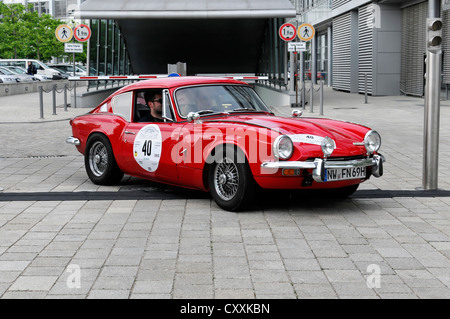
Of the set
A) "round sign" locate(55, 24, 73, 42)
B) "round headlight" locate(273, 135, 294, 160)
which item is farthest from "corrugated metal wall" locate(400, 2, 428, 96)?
"round headlight" locate(273, 135, 294, 160)

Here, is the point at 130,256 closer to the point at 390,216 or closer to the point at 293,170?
the point at 293,170

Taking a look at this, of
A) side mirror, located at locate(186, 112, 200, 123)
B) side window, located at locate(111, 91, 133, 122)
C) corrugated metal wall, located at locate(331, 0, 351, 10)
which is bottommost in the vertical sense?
side mirror, located at locate(186, 112, 200, 123)

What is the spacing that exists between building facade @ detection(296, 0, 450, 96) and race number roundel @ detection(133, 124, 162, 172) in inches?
696

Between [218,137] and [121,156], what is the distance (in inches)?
66.5

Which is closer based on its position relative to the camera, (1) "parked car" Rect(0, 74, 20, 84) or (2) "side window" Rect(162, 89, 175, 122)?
(2) "side window" Rect(162, 89, 175, 122)

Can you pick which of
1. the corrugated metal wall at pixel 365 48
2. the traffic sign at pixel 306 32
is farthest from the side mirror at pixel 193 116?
the corrugated metal wall at pixel 365 48

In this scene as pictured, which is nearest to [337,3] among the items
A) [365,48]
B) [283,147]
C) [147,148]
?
[365,48]

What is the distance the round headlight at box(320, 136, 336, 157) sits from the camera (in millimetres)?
6316

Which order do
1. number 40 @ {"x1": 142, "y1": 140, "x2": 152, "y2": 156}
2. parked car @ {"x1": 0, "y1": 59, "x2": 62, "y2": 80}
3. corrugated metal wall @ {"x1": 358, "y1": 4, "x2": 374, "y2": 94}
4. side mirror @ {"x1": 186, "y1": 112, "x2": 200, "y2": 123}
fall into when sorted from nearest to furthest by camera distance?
1. side mirror @ {"x1": 186, "y1": 112, "x2": 200, "y2": 123}
2. number 40 @ {"x1": 142, "y1": 140, "x2": 152, "y2": 156}
3. corrugated metal wall @ {"x1": 358, "y1": 4, "x2": 374, "y2": 94}
4. parked car @ {"x1": 0, "y1": 59, "x2": 62, "y2": 80}

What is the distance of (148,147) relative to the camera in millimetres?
7477

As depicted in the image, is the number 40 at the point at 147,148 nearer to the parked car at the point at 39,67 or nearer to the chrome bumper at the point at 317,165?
the chrome bumper at the point at 317,165

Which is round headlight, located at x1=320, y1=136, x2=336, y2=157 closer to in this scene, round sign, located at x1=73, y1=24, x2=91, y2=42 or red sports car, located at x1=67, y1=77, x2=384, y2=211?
red sports car, located at x1=67, y1=77, x2=384, y2=211

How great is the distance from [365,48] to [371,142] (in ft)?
87.4

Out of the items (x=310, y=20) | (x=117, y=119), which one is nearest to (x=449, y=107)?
(x=117, y=119)
